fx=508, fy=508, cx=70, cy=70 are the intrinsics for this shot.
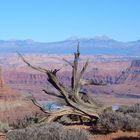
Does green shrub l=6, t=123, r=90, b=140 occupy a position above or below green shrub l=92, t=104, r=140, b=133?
above

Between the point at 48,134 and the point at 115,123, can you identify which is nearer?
the point at 48,134

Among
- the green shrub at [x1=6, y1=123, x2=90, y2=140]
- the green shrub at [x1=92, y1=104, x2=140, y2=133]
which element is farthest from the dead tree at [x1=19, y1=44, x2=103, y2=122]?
Answer: the green shrub at [x1=6, y1=123, x2=90, y2=140]

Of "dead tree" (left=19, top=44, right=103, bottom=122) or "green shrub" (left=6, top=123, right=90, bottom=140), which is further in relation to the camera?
"dead tree" (left=19, top=44, right=103, bottom=122)

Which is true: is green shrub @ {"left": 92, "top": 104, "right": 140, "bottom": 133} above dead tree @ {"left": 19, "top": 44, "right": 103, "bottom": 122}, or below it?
below

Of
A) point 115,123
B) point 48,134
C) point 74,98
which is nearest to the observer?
point 48,134

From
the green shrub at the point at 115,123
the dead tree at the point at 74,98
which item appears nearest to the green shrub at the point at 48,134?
the dead tree at the point at 74,98

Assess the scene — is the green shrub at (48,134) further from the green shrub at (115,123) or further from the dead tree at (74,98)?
the green shrub at (115,123)

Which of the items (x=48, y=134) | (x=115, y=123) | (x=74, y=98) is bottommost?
(x=115, y=123)

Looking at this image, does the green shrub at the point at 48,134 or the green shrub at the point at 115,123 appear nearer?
the green shrub at the point at 48,134

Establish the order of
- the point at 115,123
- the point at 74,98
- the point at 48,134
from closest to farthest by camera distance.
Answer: the point at 48,134
the point at 115,123
the point at 74,98

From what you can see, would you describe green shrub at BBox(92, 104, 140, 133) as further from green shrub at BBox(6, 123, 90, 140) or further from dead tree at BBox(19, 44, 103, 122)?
green shrub at BBox(6, 123, 90, 140)

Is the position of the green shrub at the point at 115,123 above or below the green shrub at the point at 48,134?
below

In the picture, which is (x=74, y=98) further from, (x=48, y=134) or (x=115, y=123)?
(x=48, y=134)

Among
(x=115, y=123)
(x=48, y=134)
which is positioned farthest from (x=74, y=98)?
(x=48, y=134)
